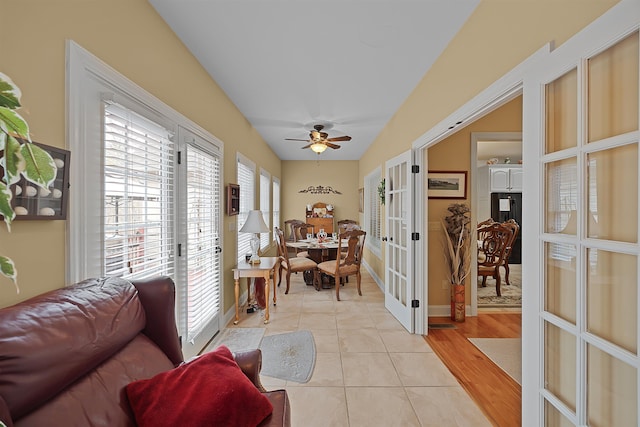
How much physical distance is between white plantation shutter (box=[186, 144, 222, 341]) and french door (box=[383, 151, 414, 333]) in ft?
6.96

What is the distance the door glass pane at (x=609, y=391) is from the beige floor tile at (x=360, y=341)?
5.98 feet

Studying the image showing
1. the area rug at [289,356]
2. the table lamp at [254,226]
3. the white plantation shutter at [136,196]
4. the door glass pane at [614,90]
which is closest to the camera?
the door glass pane at [614,90]

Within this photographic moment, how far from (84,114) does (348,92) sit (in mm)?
2567

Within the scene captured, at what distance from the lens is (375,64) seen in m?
2.63

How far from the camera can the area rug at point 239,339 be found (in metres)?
2.81

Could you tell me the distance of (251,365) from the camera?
145 centimetres

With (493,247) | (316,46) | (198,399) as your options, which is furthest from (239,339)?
(493,247)

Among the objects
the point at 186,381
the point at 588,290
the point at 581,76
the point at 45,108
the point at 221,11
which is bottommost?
the point at 186,381

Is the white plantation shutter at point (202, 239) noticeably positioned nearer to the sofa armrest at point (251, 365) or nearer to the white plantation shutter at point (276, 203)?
the sofa armrest at point (251, 365)

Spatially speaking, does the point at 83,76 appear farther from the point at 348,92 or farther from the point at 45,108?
the point at 348,92

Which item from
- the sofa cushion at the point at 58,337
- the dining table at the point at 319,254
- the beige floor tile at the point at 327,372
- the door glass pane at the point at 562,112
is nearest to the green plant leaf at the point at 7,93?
the sofa cushion at the point at 58,337

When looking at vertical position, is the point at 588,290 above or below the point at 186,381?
above

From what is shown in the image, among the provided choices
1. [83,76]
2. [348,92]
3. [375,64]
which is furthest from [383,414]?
[348,92]

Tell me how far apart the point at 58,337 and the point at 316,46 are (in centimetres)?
243
